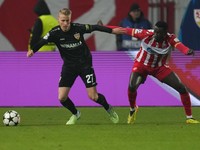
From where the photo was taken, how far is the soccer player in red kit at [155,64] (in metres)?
13.9

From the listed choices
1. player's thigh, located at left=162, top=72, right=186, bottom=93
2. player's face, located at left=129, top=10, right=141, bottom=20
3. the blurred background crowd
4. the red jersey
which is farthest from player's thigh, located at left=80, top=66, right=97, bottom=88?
the blurred background crowd

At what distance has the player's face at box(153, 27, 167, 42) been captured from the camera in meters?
13.6

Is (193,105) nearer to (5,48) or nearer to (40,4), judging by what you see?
(40,4)

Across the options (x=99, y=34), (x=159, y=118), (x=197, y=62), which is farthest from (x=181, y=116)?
(x=99, y=34)

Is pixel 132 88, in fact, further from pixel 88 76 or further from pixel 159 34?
pixel 159 34

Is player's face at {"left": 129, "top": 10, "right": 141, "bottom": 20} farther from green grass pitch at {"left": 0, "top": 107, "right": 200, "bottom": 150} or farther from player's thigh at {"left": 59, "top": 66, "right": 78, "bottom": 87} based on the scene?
player's thigh at {"left": 59, "top": 66, "right": 78, "bottom": 87}

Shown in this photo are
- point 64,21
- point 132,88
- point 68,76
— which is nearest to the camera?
point 64,21

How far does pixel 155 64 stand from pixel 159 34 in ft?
2.18

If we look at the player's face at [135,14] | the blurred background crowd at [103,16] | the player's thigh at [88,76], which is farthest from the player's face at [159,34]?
the blurred background crowd at [103,16]

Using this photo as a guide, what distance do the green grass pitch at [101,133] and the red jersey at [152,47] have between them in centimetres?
102

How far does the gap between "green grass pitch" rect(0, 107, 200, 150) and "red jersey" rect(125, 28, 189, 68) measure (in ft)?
3.34

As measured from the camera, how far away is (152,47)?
14.0m

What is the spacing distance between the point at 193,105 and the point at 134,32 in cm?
355

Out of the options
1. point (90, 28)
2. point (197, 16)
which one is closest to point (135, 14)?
point (197, 16)
